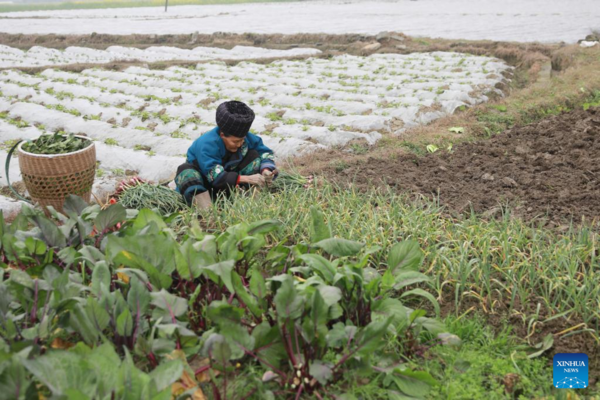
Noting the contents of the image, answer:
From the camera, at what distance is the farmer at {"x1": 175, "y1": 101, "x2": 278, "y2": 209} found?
416 centimetres

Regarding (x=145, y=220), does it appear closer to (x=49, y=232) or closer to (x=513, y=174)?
(x=49, y=232)

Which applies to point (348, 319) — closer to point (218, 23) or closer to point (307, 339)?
point (307, 339)

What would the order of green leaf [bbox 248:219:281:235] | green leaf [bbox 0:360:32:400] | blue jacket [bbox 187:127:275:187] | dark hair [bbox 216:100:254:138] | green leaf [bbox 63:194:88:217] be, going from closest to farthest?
1. green leaf [bbox 0:360:32:400]
2. green leaf [bbox 248:219:281:235]
3. green leaf [bbox 63:194:88:217]
4. dark hair [bbox 216:100:254:138]
5. blue jacket [bbox 187:127:275:187]

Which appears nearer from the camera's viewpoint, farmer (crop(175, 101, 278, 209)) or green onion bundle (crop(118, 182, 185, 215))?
farmer (crop(175, 101, 278, 209))

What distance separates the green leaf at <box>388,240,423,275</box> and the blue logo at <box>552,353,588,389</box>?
727 millimetres

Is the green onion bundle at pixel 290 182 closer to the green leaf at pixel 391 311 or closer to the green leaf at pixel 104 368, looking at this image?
the green leaf at pixel 391 311

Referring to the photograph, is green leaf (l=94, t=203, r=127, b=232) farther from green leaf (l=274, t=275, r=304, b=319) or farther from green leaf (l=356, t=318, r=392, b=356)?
green leaf (l=356, t=318, r=392, b=356)

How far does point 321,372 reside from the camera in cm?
214

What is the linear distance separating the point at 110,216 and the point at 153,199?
1.31 meters

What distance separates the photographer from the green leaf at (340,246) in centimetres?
269

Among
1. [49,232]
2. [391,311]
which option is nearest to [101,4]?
[49,232]

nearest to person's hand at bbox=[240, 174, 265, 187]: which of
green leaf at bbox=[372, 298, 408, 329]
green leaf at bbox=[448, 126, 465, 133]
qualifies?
green leaf at bbox=[372, 298, 408, 329]

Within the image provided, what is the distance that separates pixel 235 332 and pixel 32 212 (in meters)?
1.45

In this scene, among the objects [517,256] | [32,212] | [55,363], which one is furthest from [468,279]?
[32,212]
